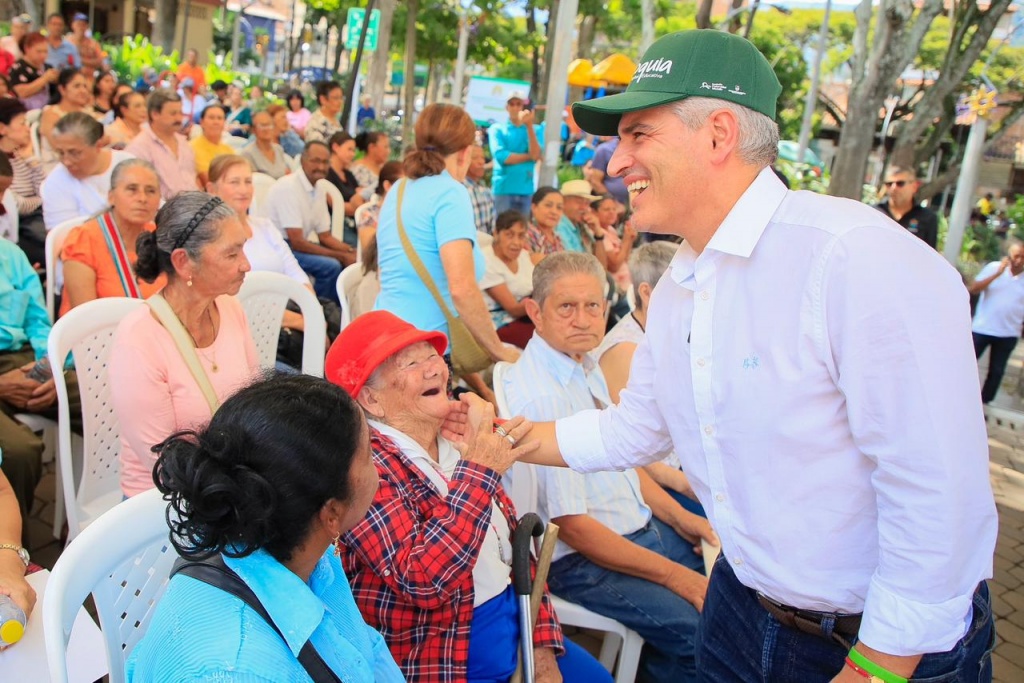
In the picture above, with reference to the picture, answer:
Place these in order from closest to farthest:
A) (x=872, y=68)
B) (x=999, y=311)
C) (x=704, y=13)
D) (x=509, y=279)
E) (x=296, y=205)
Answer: (x=509, y=279) < (x=296, y=205) < (x=999, y=311) < (x=872, y=68) < (x=704, y=13)

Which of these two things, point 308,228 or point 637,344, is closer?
point 637,344

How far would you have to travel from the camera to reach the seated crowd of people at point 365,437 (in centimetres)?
146

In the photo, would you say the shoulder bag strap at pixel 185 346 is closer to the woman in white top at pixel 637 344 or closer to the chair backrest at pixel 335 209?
the woman in white top at pixel 637 344

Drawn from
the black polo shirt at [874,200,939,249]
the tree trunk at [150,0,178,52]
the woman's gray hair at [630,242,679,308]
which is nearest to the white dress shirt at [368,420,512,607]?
the woman's gray hair at [630,242,679,308]

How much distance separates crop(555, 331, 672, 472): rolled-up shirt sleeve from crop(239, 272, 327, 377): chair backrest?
6.77 ft

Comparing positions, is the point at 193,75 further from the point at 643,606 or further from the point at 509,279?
the point at 643,606

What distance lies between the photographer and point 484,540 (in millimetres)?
2195

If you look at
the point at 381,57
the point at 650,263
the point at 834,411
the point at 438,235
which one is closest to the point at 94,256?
the point at 438,235

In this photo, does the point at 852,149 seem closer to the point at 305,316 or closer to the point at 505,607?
the point at 305,316

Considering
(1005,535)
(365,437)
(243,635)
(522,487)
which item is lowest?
(1005,535)

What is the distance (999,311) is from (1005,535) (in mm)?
3119

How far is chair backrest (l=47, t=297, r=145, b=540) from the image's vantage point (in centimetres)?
270

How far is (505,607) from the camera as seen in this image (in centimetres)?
226

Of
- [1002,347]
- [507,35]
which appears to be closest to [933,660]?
[1002,347]
